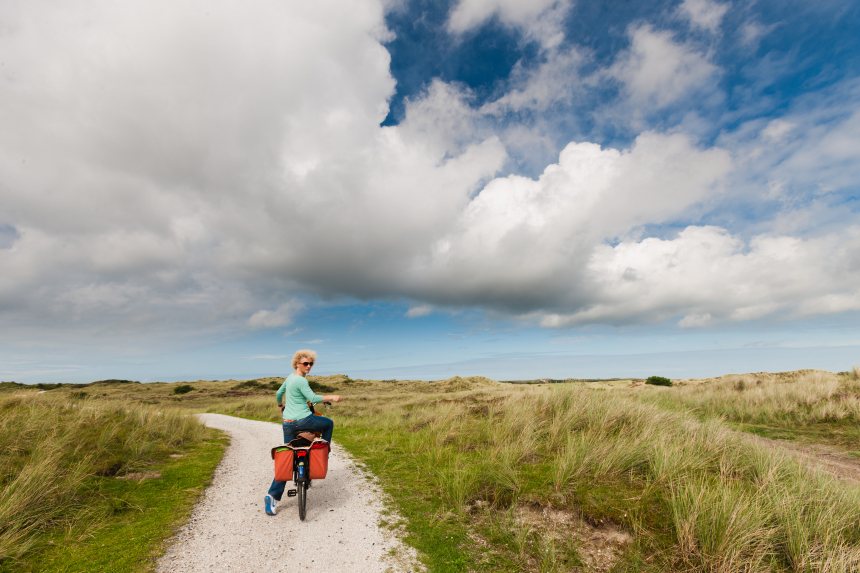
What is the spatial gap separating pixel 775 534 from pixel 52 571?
Result: 9.58 metres

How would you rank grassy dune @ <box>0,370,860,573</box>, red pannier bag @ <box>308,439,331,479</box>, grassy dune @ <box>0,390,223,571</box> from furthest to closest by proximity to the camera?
1. red pannier bag @ <box>308,439,331,479</box>
2. grassy dune @ <box>0,390,223,571</box>
3. grassy dune @ <box>0,370,860,573</box>

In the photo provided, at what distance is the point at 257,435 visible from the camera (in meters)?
16.4

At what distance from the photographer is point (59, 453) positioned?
7609 mm

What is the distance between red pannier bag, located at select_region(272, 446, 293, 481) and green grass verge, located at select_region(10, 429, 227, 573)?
1781mm

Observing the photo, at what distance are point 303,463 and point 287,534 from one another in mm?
1100

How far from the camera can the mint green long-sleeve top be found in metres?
6.93

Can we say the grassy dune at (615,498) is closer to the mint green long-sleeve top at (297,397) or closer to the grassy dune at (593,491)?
the grassy dune at (593,491)

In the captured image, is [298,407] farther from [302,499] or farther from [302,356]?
[302,499]

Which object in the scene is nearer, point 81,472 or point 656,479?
point 656,479

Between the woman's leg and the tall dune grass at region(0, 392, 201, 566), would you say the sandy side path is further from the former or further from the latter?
the tall dune grass at region(0, 392, 201, 566)

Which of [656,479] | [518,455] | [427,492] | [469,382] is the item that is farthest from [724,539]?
[469,382]

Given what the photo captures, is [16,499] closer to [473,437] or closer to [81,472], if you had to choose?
[81,472]

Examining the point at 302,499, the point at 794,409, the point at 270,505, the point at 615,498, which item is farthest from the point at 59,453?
the point at 794,409

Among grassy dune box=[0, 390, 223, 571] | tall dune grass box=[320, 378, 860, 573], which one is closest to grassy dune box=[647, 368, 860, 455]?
tall dune grass box=[320, 378, 860, 573]
